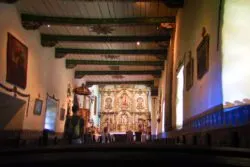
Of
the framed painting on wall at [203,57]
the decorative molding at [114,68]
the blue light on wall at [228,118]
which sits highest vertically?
the decorative molding at [114,68]

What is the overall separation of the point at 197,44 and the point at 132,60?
308 inches

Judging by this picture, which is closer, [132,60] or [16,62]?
[16,62]

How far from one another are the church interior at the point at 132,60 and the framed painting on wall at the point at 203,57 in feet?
0.05

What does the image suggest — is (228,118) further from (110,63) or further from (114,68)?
(114,68)

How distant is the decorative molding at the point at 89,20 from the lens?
313 inches

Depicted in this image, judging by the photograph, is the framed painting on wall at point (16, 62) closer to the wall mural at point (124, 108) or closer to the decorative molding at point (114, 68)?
the decorative molding at point (114, 68)

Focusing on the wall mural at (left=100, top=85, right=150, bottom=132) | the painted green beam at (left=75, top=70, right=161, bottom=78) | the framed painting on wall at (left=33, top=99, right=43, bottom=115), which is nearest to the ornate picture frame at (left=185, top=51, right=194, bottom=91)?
the framed painting on wall at (left=33, top=99, right=43, bottom=115)

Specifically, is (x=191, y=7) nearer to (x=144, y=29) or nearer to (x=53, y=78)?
(x=144, y=29)

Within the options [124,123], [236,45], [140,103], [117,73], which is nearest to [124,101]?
[140,103]

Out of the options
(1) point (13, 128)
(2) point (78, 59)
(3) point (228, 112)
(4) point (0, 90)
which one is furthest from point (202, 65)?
(2) point (78, 59)

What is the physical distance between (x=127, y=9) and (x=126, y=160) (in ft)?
23.1

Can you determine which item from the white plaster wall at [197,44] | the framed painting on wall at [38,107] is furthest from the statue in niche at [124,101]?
A: the white plaster wall at [197,44]

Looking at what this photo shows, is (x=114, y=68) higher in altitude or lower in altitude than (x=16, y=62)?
higher

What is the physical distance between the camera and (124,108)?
20906 millimetres
